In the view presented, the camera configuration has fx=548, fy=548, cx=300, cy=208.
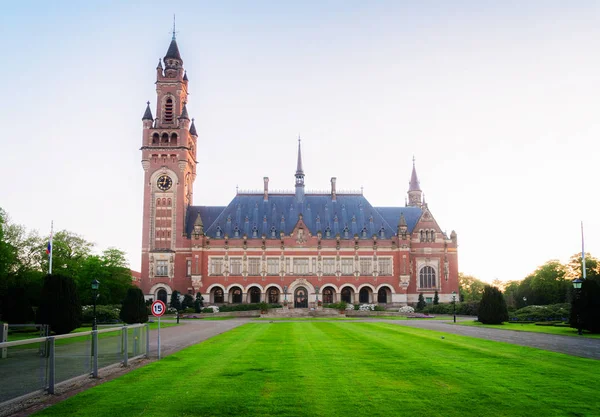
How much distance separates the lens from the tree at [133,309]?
43938mm

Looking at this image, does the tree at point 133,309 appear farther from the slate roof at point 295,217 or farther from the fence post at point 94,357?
the slate roof at point 295,217

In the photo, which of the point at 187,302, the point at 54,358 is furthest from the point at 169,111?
the point at 54,358

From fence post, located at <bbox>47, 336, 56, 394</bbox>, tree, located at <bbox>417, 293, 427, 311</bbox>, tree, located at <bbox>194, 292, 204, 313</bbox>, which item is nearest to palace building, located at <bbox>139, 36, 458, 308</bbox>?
tree, located at <bbox>194, 292, 204, 313</bbox>

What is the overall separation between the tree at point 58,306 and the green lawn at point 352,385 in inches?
584

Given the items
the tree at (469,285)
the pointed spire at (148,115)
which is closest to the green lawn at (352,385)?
the pointed spire at (148,115)

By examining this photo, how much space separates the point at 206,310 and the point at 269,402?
205 feet

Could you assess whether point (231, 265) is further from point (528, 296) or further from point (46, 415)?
point (46, 415)

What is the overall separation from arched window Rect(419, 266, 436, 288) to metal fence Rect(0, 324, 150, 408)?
70.6m

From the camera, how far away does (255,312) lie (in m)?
66.6

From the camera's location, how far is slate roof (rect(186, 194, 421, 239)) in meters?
86.5

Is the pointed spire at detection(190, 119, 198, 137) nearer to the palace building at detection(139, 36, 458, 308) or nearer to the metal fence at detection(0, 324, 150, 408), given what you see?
the palace building at detection(139, 36, 458, 308)

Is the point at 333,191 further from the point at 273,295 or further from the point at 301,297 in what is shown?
the point at 273,295

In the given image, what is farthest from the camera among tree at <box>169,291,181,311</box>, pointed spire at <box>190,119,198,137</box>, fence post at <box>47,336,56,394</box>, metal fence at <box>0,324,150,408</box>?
pointed spire at <box>190,119,198,137</box>

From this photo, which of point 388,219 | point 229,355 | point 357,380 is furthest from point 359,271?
point 357,380
